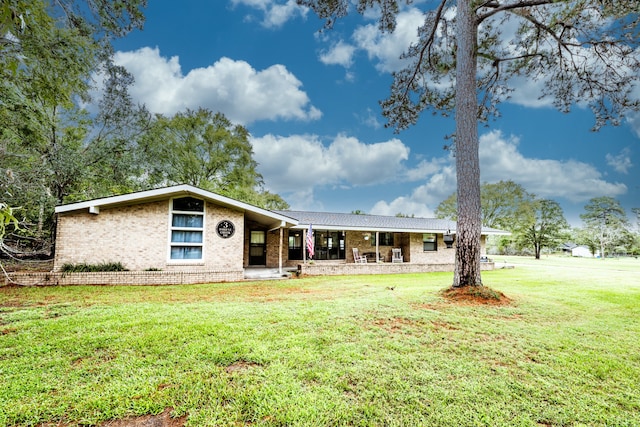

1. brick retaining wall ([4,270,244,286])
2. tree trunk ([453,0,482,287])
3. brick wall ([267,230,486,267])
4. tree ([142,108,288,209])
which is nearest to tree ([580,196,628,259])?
brick wall ([267,230,486,267])

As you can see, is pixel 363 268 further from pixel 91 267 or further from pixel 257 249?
pixel 91 267

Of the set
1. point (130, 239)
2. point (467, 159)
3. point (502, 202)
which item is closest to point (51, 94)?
point (130, 239)

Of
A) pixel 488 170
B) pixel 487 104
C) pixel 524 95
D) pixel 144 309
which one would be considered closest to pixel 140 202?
pixel 144 309

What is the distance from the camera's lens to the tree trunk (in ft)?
22.8

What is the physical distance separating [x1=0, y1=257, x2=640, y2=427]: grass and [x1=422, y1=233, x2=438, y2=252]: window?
1265cm

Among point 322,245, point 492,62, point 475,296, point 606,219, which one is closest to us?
point 475,296

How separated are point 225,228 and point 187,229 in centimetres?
140

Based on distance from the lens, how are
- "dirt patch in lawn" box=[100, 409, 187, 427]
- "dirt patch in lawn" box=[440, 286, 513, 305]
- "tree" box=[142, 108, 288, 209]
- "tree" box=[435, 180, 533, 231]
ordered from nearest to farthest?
1. "dirt patch in lawn" box=[100, 409, 187, 427]
2. "dirt patch in lawn" box=[440, 286, 513, 305]
3. "tree" box=[142, 108, 288, 209]
4. "tree" box=[435, 180, 533, 231]

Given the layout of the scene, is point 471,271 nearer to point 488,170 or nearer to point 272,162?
point 272,162

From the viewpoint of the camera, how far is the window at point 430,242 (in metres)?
18.1

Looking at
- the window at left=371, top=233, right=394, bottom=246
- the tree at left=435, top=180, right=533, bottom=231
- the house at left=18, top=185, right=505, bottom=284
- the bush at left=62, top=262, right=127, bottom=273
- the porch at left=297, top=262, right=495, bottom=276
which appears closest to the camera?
the bush at left=62, top=262, right=127, bottom=273

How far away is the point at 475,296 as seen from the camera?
21.0ft

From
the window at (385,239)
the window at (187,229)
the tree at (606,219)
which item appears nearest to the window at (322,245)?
the window at (385,239)

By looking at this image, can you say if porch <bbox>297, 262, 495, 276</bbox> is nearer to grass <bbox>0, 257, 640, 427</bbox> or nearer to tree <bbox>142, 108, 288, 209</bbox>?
grass <bbox>0, 257, 640, 427</bbox>
